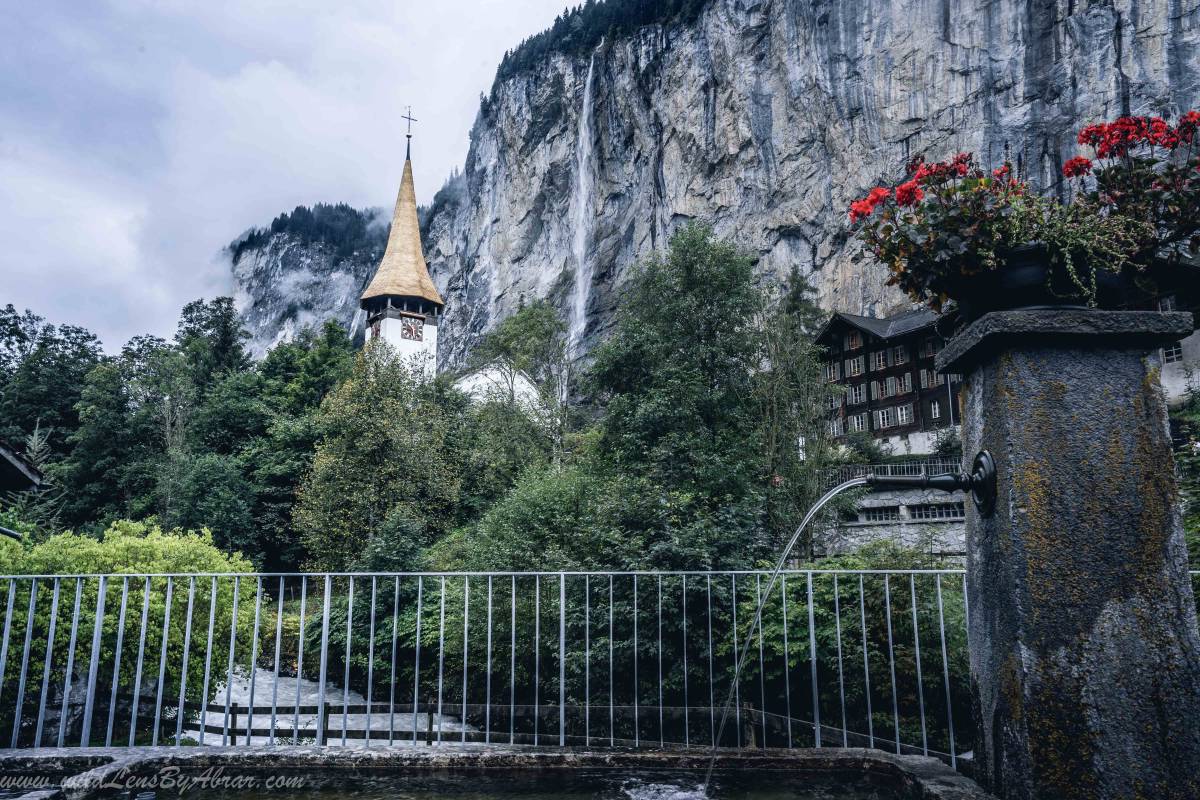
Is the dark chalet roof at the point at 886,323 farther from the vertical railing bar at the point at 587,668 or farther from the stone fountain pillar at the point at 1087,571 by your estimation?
the stone fountain pillar at the point at 1087,571

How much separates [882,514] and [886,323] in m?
15.3

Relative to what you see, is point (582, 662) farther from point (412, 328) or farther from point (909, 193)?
point (412, 328)

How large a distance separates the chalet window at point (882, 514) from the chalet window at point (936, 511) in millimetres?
601

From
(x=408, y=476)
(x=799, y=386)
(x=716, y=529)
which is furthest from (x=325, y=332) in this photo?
(x=716, y=529)

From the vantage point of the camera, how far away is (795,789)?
129 inches

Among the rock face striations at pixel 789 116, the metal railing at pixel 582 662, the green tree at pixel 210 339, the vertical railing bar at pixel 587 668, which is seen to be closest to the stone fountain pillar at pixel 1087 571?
the vertical railing bar at pixel 587 668

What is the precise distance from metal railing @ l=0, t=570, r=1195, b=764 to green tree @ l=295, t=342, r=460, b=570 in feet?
34.4

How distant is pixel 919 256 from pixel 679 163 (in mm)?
49191

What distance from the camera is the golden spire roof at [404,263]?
5306cm

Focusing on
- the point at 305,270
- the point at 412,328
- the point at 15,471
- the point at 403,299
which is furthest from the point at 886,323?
the point at 305,270

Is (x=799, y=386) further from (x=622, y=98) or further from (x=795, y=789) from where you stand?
(x=622, y=98)

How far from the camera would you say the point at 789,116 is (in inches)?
1764

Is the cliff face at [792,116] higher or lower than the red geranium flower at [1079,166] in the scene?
higher

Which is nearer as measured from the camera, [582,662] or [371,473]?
[582,662]
